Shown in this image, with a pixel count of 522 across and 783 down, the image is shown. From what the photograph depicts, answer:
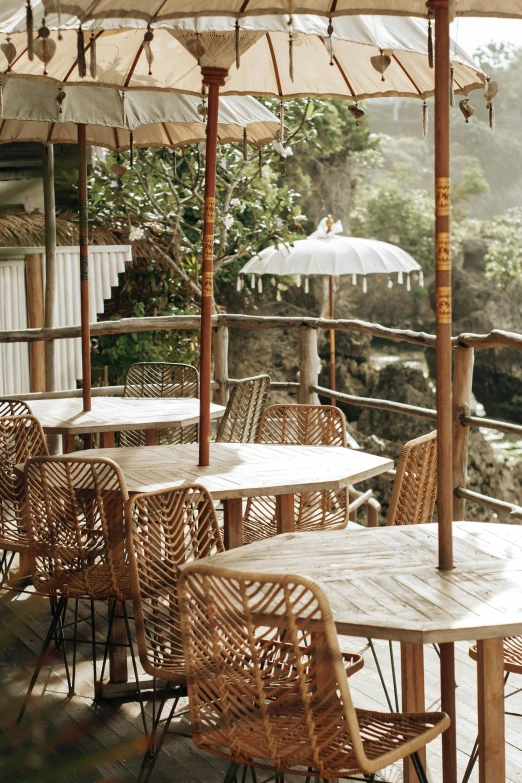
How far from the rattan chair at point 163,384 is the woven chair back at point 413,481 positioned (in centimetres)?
268

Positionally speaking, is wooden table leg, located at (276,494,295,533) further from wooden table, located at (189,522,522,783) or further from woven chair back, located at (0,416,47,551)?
woven chair back, located at (0,416,47,551)

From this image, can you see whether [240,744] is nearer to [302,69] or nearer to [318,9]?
[318,9]

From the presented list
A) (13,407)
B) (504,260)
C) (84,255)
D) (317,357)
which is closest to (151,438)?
(13,407)

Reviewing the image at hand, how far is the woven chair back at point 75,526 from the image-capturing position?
10.6 feet

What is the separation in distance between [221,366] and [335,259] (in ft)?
11.5

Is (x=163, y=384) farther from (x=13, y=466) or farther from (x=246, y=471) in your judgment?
(x=246, y=471)

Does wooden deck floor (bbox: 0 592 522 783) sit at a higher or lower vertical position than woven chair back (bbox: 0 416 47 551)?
lower

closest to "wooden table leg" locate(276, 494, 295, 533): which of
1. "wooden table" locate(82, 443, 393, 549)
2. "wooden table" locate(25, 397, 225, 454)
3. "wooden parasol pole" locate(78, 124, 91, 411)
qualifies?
"wooden table" locate(82, 443, 393, 549)

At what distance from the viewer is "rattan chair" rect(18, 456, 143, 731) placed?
324 cm

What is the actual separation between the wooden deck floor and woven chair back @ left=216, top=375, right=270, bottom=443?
115 centimetres

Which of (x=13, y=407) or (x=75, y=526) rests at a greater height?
(x=13, y=407)

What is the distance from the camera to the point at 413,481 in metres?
3.34

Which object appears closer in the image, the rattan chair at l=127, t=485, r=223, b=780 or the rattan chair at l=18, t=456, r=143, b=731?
the rattan chair at l=127, t=485, r=223, b=780

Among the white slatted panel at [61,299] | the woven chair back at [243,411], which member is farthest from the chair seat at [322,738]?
the white slatted panel at [61,299]
